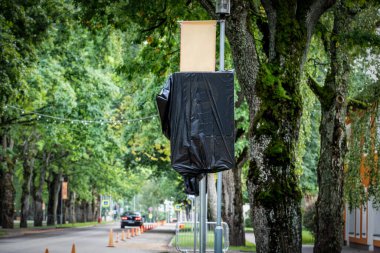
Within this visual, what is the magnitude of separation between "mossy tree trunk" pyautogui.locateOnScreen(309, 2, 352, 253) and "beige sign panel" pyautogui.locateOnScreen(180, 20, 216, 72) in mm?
8280

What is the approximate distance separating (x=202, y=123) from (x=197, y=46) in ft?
3.84

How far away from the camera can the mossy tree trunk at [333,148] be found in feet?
58.0

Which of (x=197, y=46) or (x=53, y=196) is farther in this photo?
(x=53, y=196)

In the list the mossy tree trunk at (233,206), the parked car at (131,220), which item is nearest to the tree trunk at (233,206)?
the mossy tree trunk at (233,206)

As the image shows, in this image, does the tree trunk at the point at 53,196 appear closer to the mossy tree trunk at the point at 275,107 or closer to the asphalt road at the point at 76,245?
the asphalt road at the point at 76,245

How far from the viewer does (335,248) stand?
17703 mm

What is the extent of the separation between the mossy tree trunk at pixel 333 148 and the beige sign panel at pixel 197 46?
27.2 ft

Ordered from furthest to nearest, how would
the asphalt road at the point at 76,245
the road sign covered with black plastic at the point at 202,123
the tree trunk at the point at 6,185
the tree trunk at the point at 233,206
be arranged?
the tree trunk at the point at 6,185
the tree trunk at the point at 233,206
the asphalt road at the point at 76,245
the road sign covered with black plastic at the point at 202,123

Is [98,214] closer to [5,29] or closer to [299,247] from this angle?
[5,29]

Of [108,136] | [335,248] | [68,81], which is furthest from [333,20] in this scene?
[108,136]

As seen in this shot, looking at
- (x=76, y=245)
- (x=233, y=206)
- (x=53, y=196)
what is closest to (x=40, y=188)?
(x=53, y=196)

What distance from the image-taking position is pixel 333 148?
18.0 meters

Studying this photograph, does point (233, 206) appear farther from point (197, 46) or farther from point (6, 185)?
point (197, 46)

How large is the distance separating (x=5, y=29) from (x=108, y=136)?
62.8 feet
